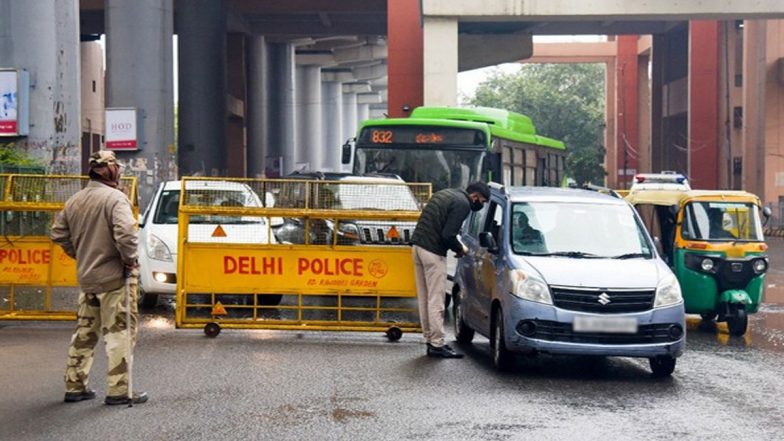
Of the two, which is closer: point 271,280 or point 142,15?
point 271,280

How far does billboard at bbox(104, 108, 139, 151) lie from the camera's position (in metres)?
31.9

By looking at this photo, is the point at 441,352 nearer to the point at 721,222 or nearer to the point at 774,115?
the point at 721,222

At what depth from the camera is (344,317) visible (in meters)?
15.6

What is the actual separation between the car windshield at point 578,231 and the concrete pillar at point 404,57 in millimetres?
32965

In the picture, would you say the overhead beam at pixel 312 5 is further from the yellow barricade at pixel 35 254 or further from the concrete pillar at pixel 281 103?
the yellow barricade at pixel 35 254

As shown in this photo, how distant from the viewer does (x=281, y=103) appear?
76125mm

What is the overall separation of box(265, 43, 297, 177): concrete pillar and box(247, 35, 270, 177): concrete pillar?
13.7 feet

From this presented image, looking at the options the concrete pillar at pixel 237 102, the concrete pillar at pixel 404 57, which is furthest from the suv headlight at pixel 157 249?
the concrete pillar at pixel 237 102

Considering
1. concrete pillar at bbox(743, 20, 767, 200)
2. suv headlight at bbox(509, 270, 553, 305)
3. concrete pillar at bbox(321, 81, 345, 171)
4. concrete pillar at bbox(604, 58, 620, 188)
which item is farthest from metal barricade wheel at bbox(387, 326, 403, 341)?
concrete pillar at bbox(321, 81, 345, 171)

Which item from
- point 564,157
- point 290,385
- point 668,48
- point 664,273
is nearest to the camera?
point 290,385

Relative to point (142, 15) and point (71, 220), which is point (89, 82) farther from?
point (71, 220)

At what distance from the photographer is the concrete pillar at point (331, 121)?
349 feet

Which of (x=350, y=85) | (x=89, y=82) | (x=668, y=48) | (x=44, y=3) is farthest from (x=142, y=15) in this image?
(x=350, y=85)

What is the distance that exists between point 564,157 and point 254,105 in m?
38.4
